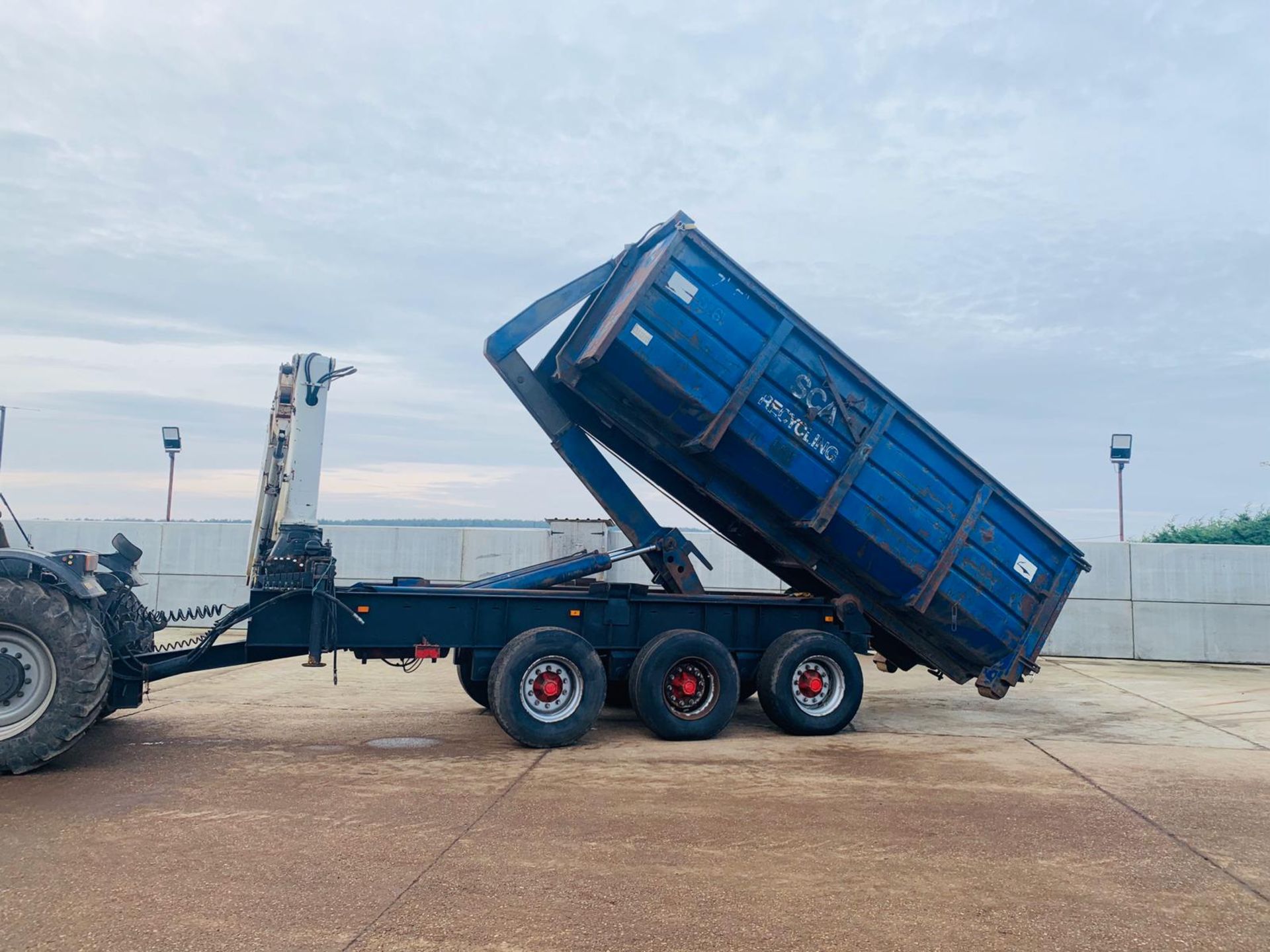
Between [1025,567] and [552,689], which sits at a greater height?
[1025,567]

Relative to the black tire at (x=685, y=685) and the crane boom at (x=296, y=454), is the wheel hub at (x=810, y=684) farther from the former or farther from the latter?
the crane boom at (x=296, y=454)

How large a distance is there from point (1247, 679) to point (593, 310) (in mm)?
11729

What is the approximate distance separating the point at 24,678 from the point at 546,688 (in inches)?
147

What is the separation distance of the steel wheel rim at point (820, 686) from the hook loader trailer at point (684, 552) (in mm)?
19

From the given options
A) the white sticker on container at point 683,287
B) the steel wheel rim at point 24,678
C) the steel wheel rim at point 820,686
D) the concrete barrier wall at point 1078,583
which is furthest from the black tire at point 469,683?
the concrete barrier wall at point 1078,583

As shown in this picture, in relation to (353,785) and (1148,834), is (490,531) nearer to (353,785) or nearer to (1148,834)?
(353,785)

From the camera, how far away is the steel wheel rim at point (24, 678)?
6.82m

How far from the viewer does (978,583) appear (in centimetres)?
912

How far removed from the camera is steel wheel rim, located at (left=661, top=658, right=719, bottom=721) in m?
8.81

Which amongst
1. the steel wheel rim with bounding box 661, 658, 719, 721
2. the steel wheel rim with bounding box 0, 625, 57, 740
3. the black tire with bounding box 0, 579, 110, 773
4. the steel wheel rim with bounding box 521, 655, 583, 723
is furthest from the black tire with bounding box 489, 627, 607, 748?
the steel wheel rim with bounding box 0, 625, 57, 740

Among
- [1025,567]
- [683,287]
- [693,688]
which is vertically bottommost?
[693,688]

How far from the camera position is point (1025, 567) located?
9.29 m

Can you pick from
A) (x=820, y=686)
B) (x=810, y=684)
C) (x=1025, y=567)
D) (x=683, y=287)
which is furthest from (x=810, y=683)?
(x=683, y=287)

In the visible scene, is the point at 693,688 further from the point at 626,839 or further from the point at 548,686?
the point at 626,839
